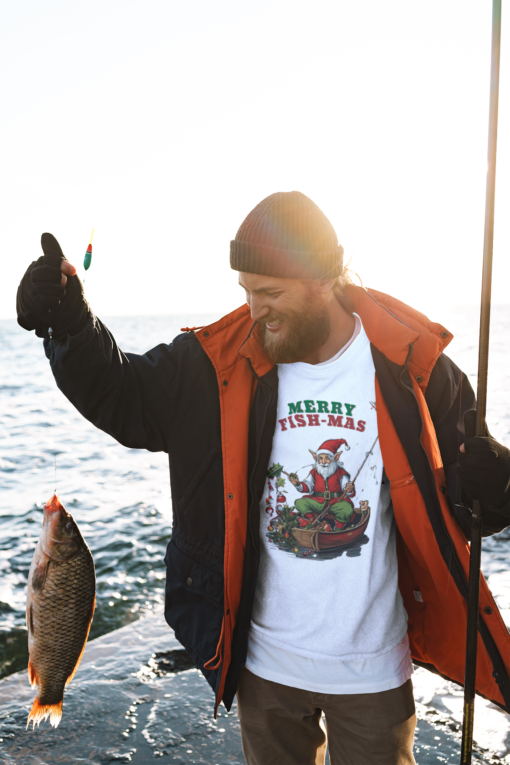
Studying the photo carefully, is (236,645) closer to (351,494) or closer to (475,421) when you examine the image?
(351,494)

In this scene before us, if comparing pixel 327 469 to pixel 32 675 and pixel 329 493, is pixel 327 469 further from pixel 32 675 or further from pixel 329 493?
pixel 32 675

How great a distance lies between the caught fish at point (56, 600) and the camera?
2.16 meters

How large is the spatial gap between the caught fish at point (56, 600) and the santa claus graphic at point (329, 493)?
33.2 inches

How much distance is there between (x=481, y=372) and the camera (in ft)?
6.78

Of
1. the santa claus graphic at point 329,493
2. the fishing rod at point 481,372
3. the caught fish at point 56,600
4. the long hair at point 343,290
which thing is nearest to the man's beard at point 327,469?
the santa claus graphic at point 329,493

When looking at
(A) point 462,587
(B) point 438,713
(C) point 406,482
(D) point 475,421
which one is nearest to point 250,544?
(C) point 406,482

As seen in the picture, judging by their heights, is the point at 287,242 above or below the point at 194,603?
above

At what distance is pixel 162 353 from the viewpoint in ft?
7.80

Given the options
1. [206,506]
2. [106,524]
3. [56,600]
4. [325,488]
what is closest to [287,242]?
[325,488]

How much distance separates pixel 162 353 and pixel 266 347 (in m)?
0.42

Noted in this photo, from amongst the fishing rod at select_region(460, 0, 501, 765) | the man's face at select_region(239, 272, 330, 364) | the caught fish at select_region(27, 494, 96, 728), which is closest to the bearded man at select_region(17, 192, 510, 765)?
the man's face at select_region(239, 272, 330, 364)

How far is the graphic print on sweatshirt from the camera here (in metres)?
2.29

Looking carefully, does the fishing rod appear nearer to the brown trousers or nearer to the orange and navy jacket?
the orange and navy jacket

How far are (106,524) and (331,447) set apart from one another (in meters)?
8.03
